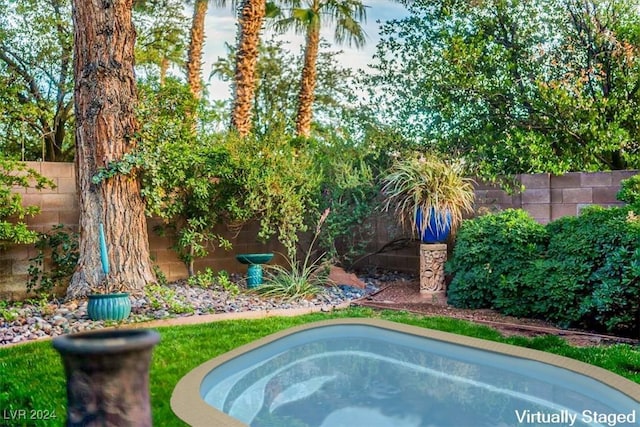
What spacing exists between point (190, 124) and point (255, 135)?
0.98m

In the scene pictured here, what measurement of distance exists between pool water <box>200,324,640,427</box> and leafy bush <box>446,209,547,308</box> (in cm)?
165

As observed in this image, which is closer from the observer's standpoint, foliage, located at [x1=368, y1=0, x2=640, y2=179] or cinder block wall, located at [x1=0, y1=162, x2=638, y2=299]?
cinder block wall, located at [x1=0, y1=162, x2=638, y2=299]

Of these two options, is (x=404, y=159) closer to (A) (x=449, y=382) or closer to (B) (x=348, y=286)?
(B) (x=348, y=286)

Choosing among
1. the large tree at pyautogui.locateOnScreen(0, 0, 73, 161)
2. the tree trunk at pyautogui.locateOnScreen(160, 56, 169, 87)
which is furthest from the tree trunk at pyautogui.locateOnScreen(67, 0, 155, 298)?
the tree trunk at pyautogui.locateOnScreen(160, 56, 169, 87)

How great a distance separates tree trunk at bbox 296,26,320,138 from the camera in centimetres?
1374

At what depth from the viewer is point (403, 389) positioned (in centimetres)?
414

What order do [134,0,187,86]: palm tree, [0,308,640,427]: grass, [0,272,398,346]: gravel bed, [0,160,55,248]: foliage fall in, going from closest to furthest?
[0,308,640,427]: grass → [0,272,398,346]: gravel bed → [0,160,55,248]: foliage → [134,0,187,86]: palm tree

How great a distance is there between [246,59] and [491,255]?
270 inches

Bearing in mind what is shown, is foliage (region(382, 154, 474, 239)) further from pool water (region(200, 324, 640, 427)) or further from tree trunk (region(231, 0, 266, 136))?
tree trunk (region(231, 0, 266, 136))

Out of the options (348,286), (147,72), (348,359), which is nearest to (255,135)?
(348,286)

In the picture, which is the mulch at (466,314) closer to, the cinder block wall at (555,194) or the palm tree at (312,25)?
the cinder block wall at (555,194)

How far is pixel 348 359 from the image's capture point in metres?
4.89

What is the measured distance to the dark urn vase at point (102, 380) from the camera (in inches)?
52.1

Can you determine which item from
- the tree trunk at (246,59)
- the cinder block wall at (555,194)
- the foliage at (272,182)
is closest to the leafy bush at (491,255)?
the cinder block wall at (555,194)
